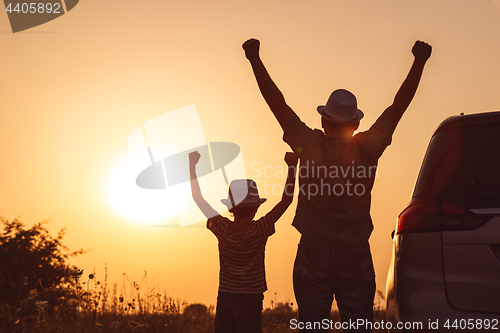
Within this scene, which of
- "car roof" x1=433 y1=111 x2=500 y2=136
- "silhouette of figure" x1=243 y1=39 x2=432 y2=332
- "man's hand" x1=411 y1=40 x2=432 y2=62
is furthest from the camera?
"man's hand" x1=411 y1=40 x2=432 y2=62

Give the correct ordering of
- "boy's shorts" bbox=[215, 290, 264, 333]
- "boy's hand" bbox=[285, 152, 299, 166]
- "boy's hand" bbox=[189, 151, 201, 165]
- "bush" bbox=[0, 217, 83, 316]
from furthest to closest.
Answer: "bush" bbox=[0, 217, 83, 316] → "boy's hand" bbox=[189, 151, 201, 165] → "boy's shorts" bbox=[215, 290, 264, 333] → "boy's hand" bbox=[285, 152, 299, 166]

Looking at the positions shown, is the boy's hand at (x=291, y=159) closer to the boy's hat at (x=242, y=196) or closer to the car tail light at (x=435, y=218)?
the boy's hat at (x=242, y=196)

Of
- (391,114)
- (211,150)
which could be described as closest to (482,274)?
(391,114)

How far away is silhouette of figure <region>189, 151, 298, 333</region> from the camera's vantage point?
4.68 metres

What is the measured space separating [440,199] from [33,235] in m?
22.7

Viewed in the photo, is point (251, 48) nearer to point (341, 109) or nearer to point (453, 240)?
point (341, 109)

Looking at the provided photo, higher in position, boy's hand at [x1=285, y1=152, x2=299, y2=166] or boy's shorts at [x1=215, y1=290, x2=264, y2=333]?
boy's hand at [x1=285, y1=152, x2=299, y2=166]

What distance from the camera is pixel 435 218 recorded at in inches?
121

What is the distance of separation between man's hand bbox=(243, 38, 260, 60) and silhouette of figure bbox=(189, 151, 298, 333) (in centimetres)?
132

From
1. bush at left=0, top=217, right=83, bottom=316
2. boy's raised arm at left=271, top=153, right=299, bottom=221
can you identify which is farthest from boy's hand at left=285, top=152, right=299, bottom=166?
bush at left=0, top=217, right=83, bottom=316

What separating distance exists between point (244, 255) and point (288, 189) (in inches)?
29.4

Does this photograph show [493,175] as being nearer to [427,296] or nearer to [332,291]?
[427,296]

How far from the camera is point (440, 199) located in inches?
122

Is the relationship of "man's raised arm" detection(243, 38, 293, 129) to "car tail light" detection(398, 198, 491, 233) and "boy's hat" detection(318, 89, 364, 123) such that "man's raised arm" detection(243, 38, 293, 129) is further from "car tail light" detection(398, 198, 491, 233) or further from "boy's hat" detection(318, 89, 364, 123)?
"car tail light" detection(398, 198, 491, 233)
